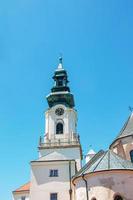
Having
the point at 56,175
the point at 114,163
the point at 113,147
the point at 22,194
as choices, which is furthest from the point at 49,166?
the point at 22,194

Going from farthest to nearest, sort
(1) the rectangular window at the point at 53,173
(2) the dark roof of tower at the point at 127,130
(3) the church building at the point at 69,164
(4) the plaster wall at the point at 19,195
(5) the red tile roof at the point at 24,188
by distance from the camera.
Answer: (5) the red tile roof at the point at 24,188 → (4) the plaster wall at the point at 19,195 → (1) the rectangular window at the point at 53,173 → (2) the dark roof of tower at the point at 127,130 → (3) the church building at the point at 69,164

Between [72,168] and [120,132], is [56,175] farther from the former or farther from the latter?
[120,132]

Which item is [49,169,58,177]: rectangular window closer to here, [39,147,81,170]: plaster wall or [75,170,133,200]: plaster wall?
[39,147,81,170]: plaster wall

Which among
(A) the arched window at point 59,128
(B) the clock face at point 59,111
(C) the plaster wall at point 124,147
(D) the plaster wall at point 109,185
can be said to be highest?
(B) the clock face at point 59,111

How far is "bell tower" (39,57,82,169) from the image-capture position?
1390 inches

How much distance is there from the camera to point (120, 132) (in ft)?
99.5

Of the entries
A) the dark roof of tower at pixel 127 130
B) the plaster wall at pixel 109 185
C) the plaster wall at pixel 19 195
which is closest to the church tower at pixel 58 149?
the dark roof of tower at pixel 127 130

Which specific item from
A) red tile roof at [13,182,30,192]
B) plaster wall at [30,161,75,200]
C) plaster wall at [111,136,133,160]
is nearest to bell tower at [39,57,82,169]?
plaster wall at [30,161,75,200]

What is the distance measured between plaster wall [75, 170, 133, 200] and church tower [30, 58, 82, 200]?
7.14 metres

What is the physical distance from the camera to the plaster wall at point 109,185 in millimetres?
21281

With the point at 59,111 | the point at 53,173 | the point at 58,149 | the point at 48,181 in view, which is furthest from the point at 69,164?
the point at 59,111

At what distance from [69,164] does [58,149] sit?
15.3 ft

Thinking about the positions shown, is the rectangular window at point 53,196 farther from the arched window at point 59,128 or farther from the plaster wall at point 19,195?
the plaster wall at point 19,195

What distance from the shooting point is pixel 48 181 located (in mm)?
30188
